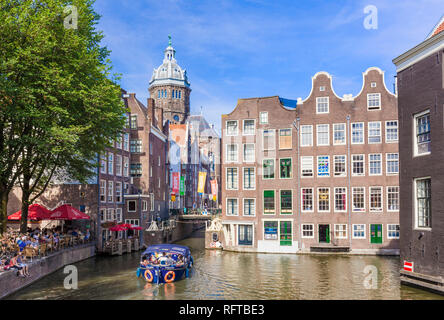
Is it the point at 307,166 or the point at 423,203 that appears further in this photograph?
the point at 307,166

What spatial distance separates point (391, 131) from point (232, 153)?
17318mm

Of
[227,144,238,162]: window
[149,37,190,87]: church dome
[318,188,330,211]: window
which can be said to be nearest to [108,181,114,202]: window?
[227,144,238,162]: window

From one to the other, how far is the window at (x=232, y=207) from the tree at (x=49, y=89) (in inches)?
729

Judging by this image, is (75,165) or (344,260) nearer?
(75,165)

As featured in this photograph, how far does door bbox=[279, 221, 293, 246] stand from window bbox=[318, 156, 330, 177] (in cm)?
644

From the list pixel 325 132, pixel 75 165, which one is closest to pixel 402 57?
pixel 325 132

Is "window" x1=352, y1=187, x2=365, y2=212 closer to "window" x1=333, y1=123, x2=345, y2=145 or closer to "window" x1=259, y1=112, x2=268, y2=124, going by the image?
"window" x1=333, y1=123, x2=345, y2=145

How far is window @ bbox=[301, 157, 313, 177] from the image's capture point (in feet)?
148

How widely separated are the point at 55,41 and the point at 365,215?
3347cm

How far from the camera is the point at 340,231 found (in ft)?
145

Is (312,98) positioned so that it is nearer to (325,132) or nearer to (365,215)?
(325,132)

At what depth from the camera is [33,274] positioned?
27969 millimetres

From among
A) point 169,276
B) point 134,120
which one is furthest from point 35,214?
point 134,120

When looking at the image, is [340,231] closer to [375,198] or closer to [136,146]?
[375,198]
